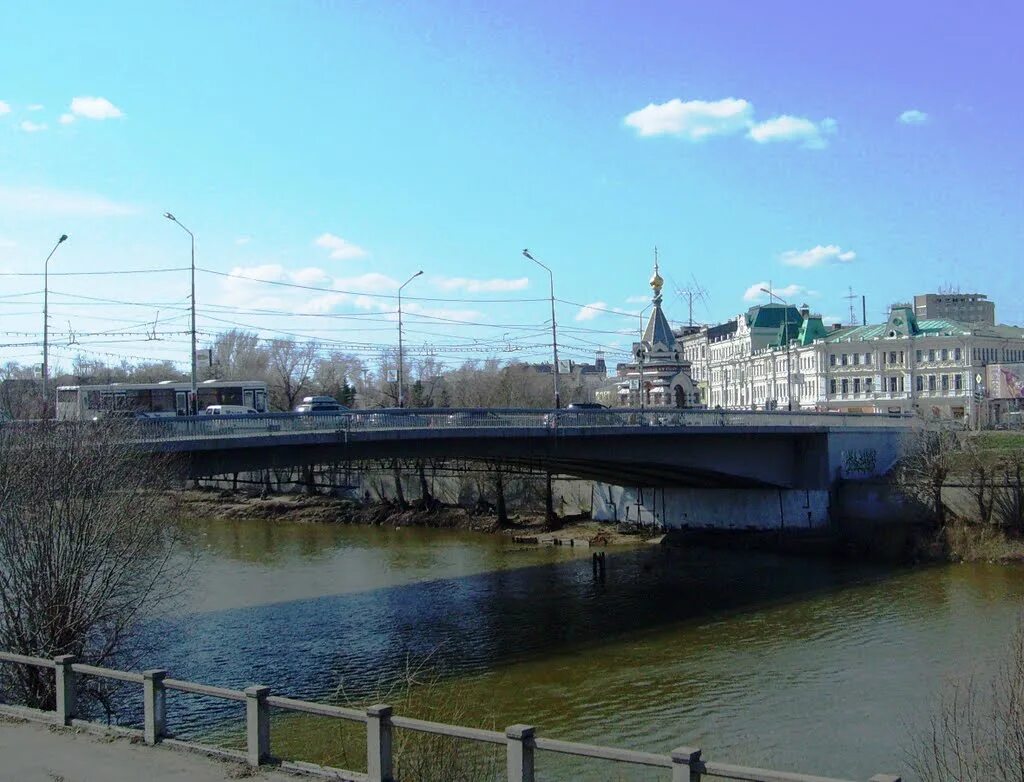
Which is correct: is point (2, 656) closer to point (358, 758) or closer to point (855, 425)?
point (358, 758)

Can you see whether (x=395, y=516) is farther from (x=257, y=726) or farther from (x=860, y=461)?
(x=257, y=726)

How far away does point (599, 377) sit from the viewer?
19500cm

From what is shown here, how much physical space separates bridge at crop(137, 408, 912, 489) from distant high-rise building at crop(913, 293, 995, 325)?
236 feet

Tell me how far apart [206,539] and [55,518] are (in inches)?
1528

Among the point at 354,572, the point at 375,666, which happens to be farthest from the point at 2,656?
the point at 354,572

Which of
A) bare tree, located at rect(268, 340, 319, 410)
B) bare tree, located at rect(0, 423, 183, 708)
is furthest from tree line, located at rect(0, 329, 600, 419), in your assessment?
bare tree, located at rect(0, 423, 183, 708)

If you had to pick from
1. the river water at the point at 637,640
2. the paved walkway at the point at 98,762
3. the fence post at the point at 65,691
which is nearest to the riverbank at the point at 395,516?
the river water at the point at 637,640

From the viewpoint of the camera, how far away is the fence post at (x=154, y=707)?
41.8 ft

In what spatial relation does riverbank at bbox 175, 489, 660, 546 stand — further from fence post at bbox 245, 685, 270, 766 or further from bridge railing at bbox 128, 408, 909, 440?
fence post at bbox 245, 685, 270, 766

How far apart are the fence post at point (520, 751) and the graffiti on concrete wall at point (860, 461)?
4687 cm

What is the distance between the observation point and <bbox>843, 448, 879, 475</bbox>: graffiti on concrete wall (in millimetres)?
54594

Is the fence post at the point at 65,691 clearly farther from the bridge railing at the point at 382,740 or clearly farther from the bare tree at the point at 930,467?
the bare tree at the point at 930,467

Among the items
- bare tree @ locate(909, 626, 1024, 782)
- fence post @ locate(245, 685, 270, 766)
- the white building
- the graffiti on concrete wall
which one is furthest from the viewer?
the white building

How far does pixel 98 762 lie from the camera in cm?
1223
